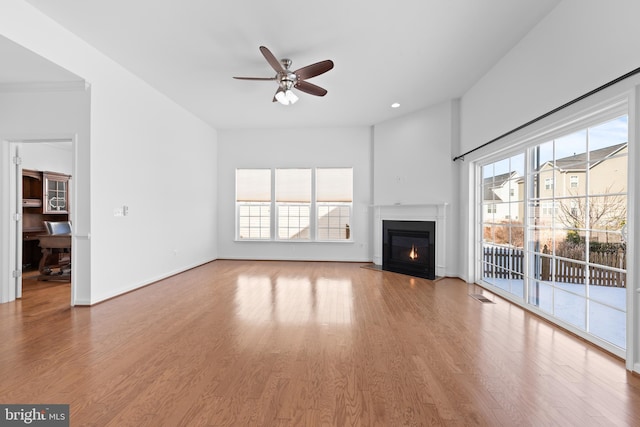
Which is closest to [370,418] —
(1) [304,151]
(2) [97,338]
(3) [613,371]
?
(3) [613,371]

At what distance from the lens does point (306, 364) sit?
2295 mm

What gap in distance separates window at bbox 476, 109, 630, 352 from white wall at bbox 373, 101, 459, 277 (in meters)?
1.44

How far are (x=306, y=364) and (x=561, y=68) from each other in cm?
367

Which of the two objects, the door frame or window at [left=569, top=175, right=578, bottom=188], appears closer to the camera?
window at [left=569, top=175, right=578, bottom=188]

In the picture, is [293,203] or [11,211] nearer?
[11,211]

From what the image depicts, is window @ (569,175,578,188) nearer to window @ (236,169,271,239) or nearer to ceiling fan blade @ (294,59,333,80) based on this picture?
ceiling fan blade @ (294,59,333,80)

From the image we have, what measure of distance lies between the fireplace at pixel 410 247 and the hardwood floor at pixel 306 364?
5.44 feet

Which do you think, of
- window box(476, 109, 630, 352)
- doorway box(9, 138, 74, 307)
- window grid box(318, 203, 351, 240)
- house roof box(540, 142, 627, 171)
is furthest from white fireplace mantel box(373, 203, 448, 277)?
doorway box(9, 138, 74, 307)

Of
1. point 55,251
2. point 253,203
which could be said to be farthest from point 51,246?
point 253,203

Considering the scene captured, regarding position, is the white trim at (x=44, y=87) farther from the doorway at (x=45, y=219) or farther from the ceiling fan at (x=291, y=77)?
the ceiling fan at (x=291, y=77)

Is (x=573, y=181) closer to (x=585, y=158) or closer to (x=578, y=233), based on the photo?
(x=585, y=158)

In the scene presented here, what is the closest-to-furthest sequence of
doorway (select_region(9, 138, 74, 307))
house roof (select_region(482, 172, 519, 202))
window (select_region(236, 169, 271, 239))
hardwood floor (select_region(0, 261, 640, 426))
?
hardwood floor (select_region(0, 261, 640, 426)) < house roof (select_region(482, 172, 519, 202)) < doorway (select_region(9, 138, 74, 307)) < window (select_region(236, 169, 271, 239))

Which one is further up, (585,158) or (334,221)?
(585,158)

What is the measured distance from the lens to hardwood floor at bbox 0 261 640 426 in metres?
1.75
